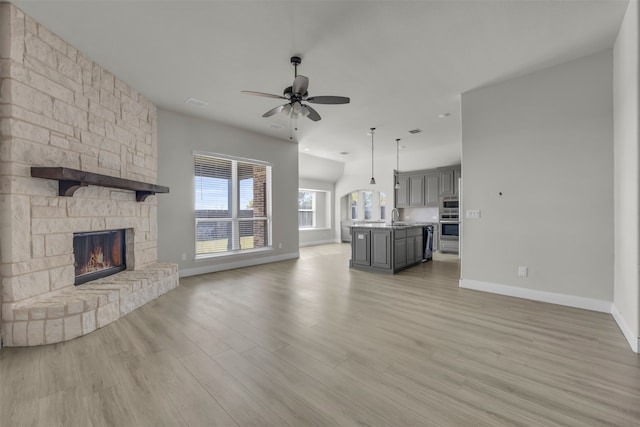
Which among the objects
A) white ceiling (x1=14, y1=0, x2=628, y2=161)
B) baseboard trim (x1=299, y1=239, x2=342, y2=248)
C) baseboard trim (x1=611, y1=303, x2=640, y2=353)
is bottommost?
baseboard trim (x1=299, y1=239, x2=342, y2=248)

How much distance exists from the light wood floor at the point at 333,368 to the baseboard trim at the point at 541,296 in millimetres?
164

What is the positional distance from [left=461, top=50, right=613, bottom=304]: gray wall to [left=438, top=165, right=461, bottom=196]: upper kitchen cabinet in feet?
13.0

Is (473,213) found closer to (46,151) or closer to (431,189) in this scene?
(431,189)

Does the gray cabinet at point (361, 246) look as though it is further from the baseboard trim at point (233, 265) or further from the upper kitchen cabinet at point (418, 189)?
the upper kitchen cabinet at point (418, 189)

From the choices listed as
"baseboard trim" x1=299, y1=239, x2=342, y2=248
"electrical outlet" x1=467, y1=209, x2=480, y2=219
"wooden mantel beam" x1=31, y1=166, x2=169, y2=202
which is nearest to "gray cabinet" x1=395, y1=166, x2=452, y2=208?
"baseboard trim" x1=299, y1=239, x2=342, y2=248

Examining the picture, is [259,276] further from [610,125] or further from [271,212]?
[610,125]

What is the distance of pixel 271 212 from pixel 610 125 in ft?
18.8

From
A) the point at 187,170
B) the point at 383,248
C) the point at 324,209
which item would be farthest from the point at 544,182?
the point at 324,209

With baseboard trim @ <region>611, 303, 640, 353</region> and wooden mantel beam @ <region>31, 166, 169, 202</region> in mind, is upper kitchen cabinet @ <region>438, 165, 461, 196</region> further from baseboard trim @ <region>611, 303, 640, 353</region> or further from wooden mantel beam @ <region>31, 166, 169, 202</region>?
wooden mantel beam @ <region>31, 166, 169, 202</region>

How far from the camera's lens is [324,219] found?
35.5ft

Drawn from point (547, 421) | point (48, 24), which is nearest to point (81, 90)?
point (48, 24)

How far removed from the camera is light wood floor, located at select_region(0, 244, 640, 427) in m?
1.58

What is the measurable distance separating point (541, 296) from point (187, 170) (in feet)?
19.5

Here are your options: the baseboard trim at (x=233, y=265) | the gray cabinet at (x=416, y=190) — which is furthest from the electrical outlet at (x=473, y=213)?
the gray cabinet at (x=416, y=190)
